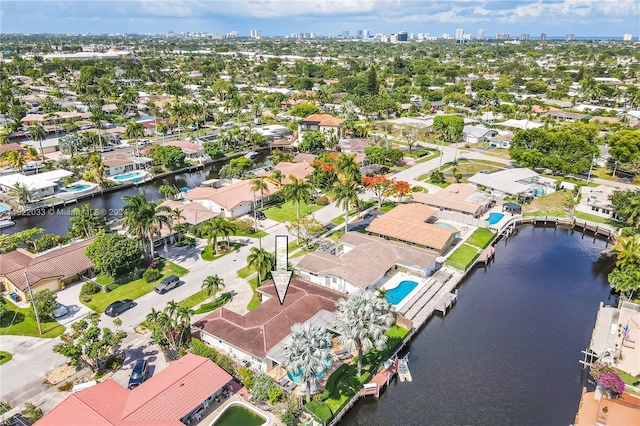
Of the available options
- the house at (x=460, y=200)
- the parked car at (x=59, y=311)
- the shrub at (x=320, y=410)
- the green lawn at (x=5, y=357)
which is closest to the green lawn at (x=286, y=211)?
the house at (x=460, y=200)

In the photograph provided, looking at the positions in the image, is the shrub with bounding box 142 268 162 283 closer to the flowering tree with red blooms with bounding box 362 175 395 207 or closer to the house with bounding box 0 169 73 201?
the flowering tree with red blooms with bounding box 362 175 395 207

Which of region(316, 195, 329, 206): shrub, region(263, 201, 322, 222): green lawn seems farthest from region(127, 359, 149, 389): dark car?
region(316, 195, 329, 206): shrub

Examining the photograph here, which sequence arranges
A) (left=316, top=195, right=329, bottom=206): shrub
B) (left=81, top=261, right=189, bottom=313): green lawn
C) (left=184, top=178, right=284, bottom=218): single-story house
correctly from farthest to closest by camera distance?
(left=316, top=195, right=329, bottom=206): shrub → (left=184, top=178, right=284, bottom=218): single-story house → (left=81, top=261, right=189, bottom=313): green lawn

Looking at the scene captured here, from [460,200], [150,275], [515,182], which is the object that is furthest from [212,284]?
[515,182]

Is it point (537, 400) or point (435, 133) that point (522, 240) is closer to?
point (537, 400)

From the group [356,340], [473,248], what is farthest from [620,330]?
[356,340]

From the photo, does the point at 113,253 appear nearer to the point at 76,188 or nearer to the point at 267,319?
the point at 267,319

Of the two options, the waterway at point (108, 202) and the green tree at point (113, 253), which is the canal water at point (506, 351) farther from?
the waterway at point (108, 202)
